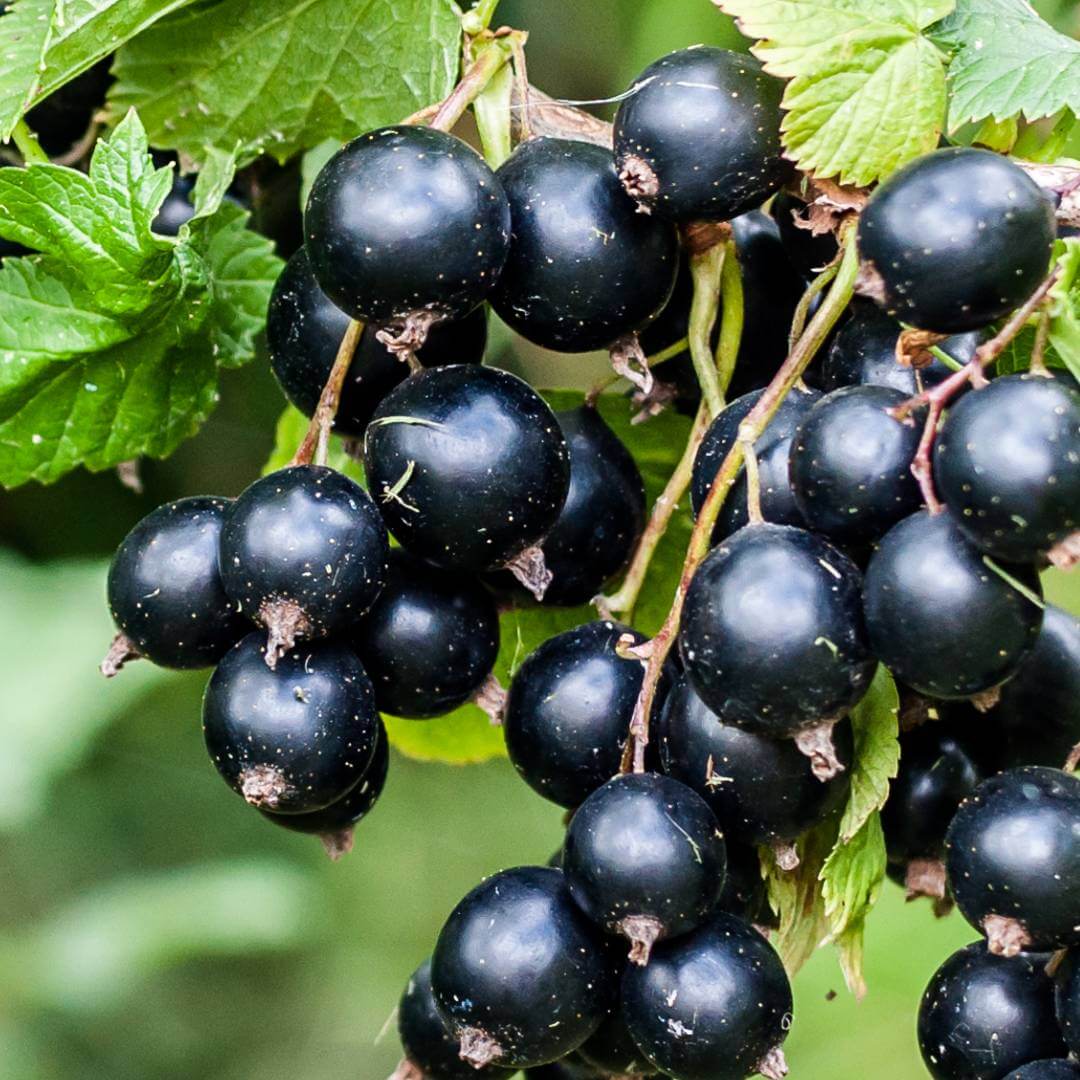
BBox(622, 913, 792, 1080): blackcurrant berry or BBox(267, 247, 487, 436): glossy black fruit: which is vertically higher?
BBox(267, 247, 487, 436): glossy black fruit

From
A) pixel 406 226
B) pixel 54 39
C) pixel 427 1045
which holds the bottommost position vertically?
pixel 427 1045

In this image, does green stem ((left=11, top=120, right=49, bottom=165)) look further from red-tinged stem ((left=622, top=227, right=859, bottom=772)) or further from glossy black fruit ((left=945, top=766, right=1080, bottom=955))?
glossy black fruit ((left=945, top=766, right=1080, bottom=955))

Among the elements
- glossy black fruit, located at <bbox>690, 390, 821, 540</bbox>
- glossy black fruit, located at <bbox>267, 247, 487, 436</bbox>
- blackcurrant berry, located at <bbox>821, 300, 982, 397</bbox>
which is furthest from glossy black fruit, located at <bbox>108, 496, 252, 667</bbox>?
blackcurrant berry, located at <bbox>821, 300, 982, 397</bbox>

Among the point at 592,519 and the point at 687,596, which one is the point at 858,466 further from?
the point at 592,519

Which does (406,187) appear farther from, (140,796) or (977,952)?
(140,796)

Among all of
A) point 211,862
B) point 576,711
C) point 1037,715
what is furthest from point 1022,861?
point 211,862

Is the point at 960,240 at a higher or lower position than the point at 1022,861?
higher

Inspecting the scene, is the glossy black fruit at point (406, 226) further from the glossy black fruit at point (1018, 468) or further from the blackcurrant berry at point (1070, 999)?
the blackcurrant berry at point (1070, 999)
